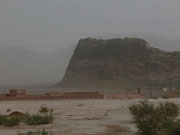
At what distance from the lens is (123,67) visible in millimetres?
119625

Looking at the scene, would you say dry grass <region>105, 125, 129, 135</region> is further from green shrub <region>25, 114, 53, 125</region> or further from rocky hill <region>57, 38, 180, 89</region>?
rocky hill <region>57, 38, 180, 89</region>

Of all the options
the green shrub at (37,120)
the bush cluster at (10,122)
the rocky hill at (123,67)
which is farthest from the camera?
the rocky hill at (123,67)

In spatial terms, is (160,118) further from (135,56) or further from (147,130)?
(135,56)

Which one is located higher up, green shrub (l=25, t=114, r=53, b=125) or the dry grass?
green shrub (l=25, t=114, r=53, b=125)

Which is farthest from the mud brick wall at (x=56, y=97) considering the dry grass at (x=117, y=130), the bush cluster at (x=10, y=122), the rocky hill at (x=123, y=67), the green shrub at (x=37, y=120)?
the rocky hill at (x=123, y=67)

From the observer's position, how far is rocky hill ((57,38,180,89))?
113375mm

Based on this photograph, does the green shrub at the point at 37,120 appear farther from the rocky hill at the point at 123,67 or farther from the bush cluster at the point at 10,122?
the rocky hill at the point at 123,67

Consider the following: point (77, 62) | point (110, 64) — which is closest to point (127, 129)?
point (110, 64)

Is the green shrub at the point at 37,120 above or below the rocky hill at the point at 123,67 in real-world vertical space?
below

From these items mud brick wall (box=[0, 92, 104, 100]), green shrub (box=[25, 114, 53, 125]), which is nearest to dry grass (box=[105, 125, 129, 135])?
green shrub (box=[25, 114, 53, 125])

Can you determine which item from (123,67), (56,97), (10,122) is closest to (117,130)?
(10,122)

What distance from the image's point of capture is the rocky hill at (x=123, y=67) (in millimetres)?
113375

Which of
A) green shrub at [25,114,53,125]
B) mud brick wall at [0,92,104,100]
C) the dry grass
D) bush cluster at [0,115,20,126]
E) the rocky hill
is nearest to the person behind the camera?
the dry grass

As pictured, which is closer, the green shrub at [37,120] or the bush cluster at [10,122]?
the bush cluster at [10,122]
